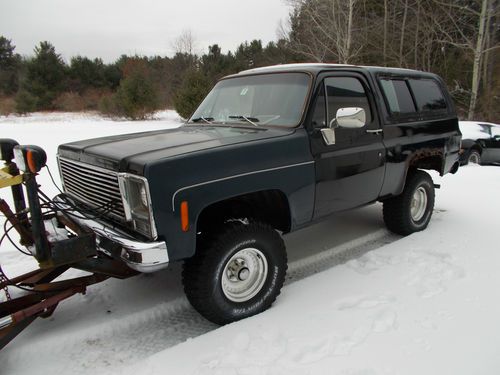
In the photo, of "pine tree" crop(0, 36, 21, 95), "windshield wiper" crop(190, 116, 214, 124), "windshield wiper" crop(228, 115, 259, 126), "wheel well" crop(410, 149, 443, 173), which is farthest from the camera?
"pine tree" crop(0, 36, 21, 95)

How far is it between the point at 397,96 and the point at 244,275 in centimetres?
293

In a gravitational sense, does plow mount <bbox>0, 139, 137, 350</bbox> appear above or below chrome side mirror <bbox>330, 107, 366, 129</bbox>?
below

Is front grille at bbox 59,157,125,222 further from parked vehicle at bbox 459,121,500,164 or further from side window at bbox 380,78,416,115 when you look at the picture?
parked vehicle at bbox 459,121,500,164

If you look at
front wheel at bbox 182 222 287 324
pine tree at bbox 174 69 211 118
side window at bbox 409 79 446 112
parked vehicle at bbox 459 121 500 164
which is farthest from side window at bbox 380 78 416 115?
pine tree at bbox 174 69 211 118

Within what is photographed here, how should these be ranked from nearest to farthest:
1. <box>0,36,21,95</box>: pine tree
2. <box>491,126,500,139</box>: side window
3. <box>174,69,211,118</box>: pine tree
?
<box>491,126,500,139</box>: side window → <box>174,69,211,118</box>: pine tree → <box>0,36,21,95</box>: pine tree

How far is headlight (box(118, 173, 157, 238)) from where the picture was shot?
2.67 meters

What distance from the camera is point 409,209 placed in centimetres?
500

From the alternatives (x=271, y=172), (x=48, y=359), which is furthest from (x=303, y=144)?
(x=48, y=359)

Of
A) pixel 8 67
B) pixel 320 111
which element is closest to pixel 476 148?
pixel 320 111

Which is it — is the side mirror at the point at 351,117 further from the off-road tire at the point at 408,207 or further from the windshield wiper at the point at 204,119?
the off-road tire at the point at 408,207

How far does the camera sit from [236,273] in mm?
3260

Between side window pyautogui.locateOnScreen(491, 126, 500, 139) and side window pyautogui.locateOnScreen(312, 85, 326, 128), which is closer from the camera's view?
side window pyautogui.locateOnScreen(312, 85, 326, 128)

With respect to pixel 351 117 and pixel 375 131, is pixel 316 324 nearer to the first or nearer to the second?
pixel 351 117

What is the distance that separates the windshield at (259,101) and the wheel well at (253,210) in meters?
0.71
